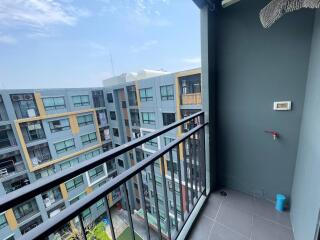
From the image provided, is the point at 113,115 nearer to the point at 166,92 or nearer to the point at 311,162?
the point at 166,92

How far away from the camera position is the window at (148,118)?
19.5 ft

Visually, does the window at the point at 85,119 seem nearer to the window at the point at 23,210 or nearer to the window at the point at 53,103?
the window at the point at 53,103

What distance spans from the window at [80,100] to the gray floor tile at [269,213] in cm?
710

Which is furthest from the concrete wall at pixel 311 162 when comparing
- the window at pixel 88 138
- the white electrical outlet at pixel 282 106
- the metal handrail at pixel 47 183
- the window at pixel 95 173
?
the window at pixel 95 173

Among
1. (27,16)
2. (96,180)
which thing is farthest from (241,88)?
(96,180)

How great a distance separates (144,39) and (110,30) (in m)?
1.04

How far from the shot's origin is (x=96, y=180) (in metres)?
7.29

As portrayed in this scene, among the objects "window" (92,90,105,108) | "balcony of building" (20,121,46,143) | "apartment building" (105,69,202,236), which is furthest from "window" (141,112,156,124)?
"balcony of building" (20,121,46,143)

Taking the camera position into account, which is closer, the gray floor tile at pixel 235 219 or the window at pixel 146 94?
the gray floor tile at pixel 235 219

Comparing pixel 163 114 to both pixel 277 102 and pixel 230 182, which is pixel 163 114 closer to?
pixel 230 182

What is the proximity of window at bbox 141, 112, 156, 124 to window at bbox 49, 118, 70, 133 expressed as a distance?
333 cm

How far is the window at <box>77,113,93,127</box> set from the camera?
6.77 m

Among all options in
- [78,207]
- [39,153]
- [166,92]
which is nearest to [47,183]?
[78,207]

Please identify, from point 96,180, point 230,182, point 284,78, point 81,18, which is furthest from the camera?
point 96,180
